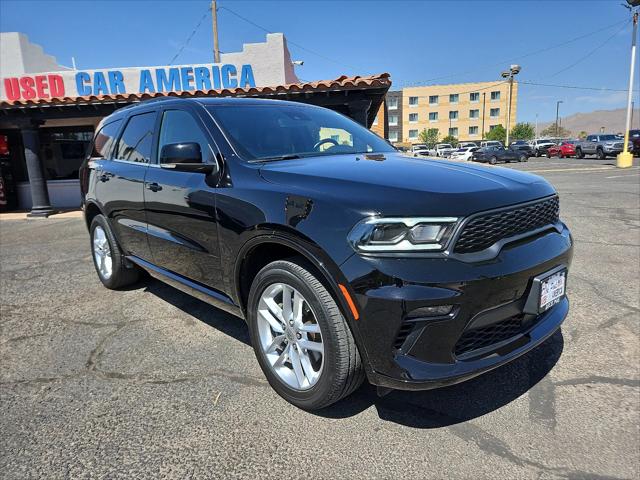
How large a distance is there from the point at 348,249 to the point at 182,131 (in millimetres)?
1952

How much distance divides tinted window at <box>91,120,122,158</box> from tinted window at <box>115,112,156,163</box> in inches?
11.5

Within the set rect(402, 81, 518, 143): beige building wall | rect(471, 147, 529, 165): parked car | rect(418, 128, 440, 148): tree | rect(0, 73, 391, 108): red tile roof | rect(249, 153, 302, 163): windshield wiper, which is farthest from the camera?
rect(402, 81, 518, 143): beige building wall

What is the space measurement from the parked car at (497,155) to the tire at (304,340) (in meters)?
35.5

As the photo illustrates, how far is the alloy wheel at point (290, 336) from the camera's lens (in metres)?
2.39

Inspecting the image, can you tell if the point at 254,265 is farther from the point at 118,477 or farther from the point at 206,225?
the point at 118,477

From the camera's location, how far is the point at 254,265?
2.75 metres

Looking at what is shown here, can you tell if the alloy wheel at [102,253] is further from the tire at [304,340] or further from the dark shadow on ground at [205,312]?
the tire at [304,340]

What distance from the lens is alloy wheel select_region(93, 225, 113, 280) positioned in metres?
4.77

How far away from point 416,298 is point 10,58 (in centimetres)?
1712

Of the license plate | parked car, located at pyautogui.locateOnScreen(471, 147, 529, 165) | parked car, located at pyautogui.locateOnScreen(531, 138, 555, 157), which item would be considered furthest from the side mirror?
parked car, located at pyautogui.locateOnScreen(531, 138, 555, 157)

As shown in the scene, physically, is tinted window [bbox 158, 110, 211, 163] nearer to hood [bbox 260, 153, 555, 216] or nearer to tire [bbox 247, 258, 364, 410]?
hood [bbox 260, 153, 555, 216]

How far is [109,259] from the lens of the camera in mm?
4805

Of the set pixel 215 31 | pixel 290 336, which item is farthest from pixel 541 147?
pixel 290 336

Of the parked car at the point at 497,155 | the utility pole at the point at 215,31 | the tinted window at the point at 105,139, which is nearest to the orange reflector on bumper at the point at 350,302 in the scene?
the tinted window at the point at 105,139
